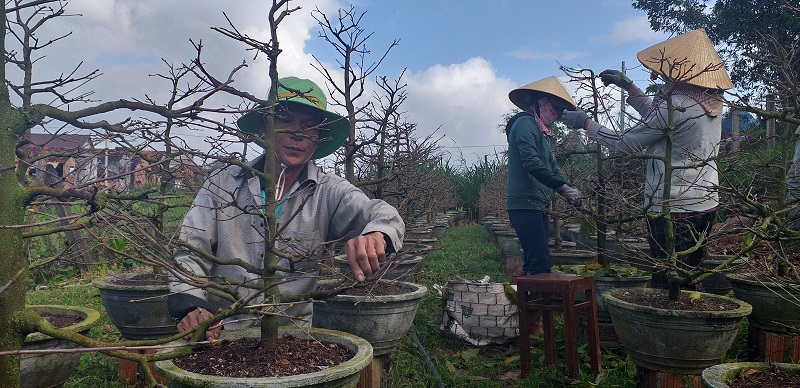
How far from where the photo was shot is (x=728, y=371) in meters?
2.23

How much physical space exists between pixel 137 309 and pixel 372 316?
1.44 m

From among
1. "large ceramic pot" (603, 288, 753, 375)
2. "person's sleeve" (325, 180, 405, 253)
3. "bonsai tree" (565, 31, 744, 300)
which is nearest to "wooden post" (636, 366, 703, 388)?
"large ceramic pot" (603, 288, 753, 375)

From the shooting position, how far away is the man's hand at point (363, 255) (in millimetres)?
1920

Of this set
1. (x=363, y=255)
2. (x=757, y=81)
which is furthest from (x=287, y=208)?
(x=757, y=81)

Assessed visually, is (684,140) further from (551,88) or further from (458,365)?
(458,365)

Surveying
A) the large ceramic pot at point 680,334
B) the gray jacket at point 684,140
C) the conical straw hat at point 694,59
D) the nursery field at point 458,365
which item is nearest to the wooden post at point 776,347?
the nursery field at point 458,365

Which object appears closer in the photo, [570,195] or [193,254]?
[193,254]

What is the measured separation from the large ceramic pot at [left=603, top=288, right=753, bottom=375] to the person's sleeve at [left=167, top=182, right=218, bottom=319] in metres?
2.21

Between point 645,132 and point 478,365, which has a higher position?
point 645,132

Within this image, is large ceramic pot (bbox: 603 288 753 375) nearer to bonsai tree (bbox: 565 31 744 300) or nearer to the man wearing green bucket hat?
bonsai tree (bbox: 565 31 744 300)

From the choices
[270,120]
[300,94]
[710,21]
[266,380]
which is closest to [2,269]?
[266,380]

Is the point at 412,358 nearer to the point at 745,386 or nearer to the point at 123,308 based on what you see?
the point at 123,308

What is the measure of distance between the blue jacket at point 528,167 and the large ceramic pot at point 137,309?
2.70 meters

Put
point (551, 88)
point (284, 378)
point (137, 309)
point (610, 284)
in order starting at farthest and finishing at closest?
1. point (551, 88)
2. point (610, 284)
3. point (137, 309)
4. point (284, 378)
